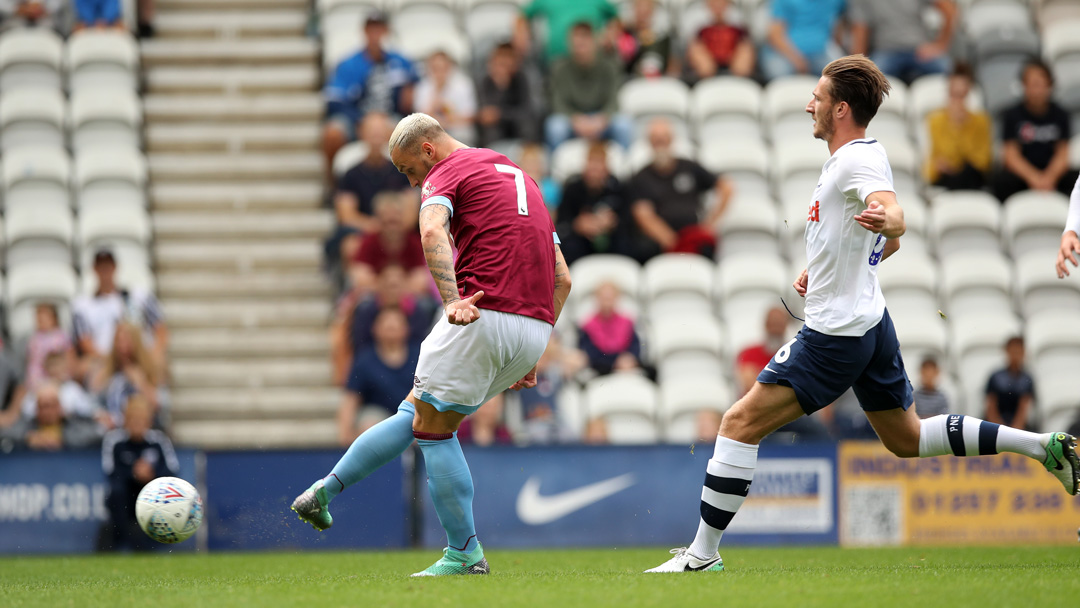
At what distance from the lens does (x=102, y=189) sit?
42.2 ft

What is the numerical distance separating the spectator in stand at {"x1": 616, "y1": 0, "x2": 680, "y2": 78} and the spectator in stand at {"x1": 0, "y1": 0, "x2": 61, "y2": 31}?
6.15 m

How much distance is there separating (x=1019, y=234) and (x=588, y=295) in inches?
175

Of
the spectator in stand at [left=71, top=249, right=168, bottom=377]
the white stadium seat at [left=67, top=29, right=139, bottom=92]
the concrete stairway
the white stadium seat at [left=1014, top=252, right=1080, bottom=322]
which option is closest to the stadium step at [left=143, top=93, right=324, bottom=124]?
the concrete stairway

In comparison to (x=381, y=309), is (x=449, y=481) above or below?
below

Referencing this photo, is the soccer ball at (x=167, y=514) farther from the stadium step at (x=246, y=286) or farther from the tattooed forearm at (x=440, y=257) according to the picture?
the stadium step at (x=246, y=286)

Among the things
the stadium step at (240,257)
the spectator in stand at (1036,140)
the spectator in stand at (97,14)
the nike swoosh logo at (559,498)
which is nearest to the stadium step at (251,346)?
the stadium step at (240,257)

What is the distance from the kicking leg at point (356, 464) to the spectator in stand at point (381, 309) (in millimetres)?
4674

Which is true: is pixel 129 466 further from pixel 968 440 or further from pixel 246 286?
pixel 968 440

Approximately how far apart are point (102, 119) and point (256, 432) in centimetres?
412

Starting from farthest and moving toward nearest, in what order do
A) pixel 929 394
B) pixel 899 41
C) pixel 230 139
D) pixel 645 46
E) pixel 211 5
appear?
pixel 211 5
pixel 645 46
pixel 899 41
pixel 230 139
pixel 929 394

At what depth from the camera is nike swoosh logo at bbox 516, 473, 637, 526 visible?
10.3 m

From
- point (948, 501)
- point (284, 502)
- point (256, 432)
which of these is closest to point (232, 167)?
point (256, 432)

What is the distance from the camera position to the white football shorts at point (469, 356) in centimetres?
567

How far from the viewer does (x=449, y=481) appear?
5.80 meters
